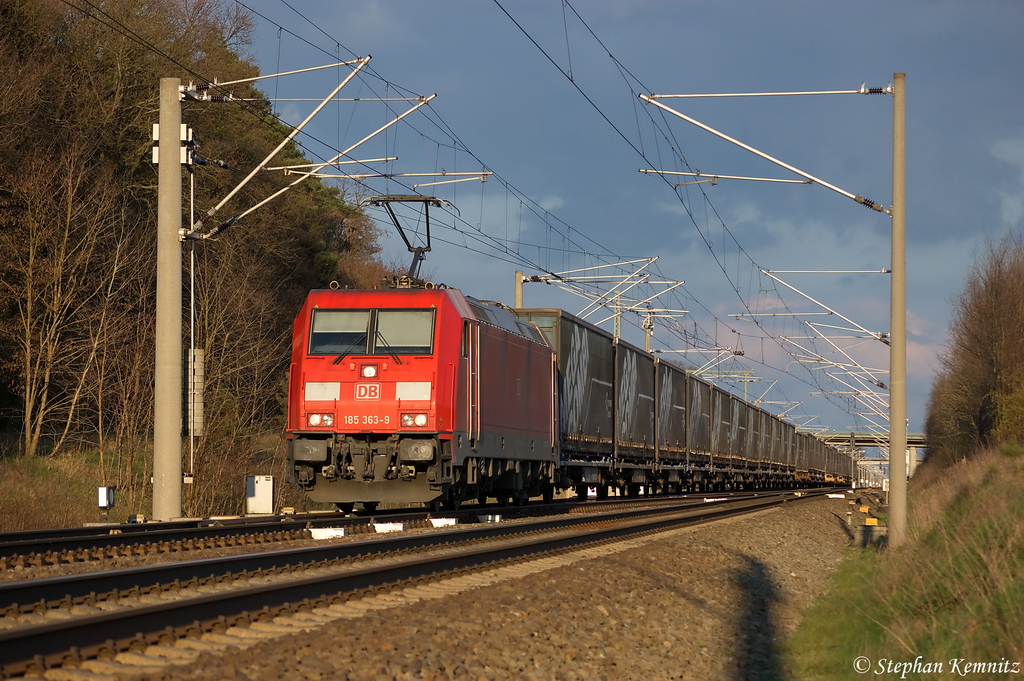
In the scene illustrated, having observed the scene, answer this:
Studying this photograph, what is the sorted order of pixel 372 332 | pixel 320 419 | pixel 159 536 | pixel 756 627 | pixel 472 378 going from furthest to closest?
1. pixel 472 378
2. pixel 372 332
3. pixel 320 419
4. pixel 159 536
5. pixel 756 627

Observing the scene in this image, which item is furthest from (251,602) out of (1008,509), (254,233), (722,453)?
(722,453)

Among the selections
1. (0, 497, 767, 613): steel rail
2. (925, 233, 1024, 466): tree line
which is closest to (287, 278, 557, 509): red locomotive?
(0, 497, 767, 613): steel rail

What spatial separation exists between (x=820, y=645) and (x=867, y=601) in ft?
3.80

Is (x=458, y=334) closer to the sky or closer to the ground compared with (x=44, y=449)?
closer to the sky

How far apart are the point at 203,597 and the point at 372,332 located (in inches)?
403

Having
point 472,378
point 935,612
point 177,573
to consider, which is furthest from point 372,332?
point 935,612

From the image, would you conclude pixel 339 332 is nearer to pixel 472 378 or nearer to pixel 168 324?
pixel 472 378

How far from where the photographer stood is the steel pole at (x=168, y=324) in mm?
18797

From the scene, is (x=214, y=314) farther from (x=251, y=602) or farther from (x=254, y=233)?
(x=251, y=602)

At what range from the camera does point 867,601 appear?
11188 millimetres

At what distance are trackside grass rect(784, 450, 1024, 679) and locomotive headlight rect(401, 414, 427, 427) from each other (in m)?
6.64

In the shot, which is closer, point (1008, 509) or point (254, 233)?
point (1008, 509)

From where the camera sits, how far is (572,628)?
355 inches

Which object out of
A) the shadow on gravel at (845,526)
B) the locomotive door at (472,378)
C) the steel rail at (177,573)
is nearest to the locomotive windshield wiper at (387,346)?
the locomotive door at (472,378)
